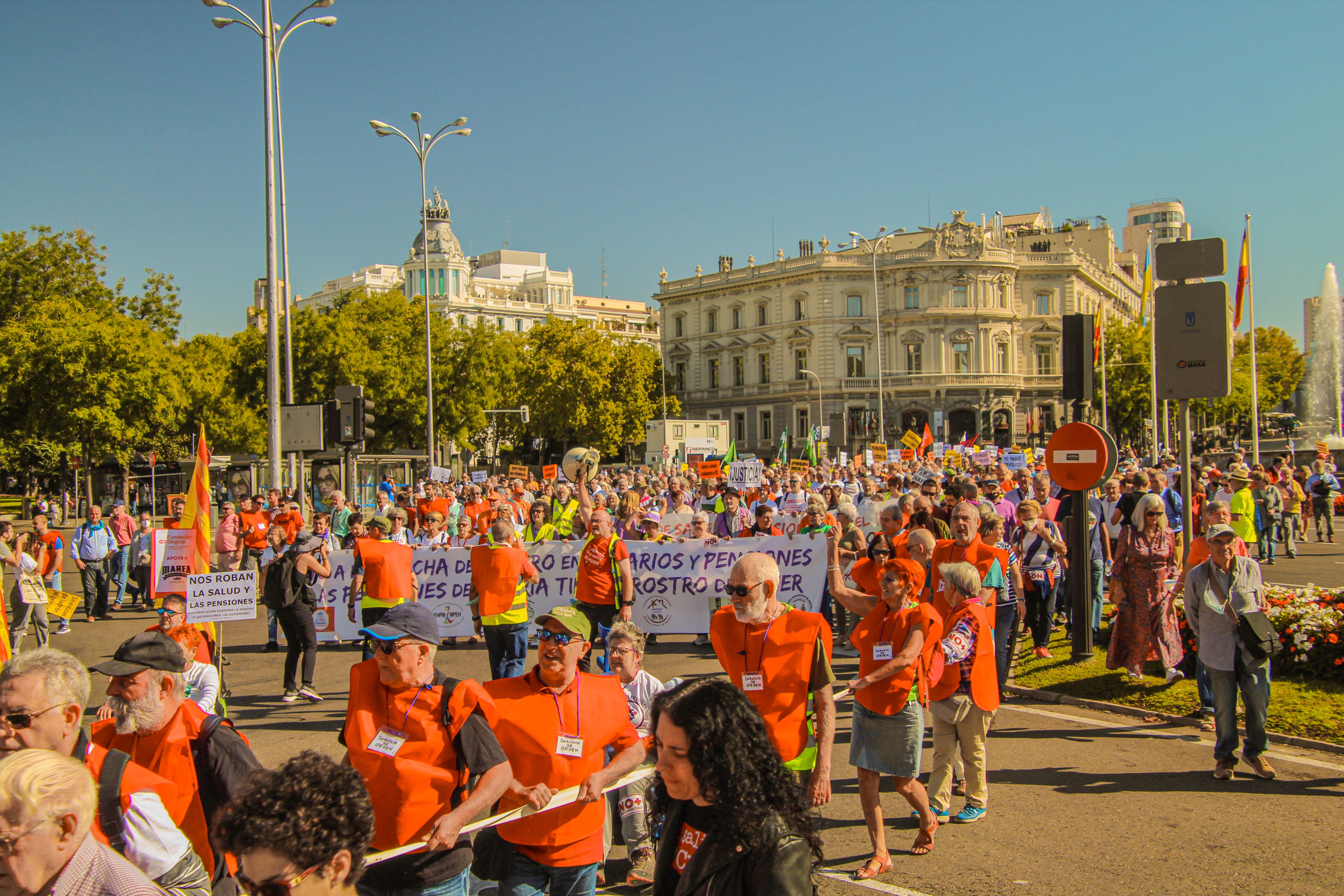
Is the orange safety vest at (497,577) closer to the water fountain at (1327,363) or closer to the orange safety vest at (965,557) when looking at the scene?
the orange safety vest at (965,557)

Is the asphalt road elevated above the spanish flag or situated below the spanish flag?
below

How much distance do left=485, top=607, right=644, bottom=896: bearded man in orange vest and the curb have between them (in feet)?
18.9

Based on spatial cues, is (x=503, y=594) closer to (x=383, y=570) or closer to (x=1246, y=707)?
(x=383, y=570)

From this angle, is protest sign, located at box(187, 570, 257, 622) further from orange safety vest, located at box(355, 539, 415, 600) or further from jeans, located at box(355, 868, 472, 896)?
jeans, located at box(355, 868, 472, 896)

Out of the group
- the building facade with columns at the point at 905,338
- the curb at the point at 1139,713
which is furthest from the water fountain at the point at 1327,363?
the curb at the point at 1139,713

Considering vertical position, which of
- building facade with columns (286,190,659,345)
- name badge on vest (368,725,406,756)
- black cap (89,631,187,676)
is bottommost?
name badge on vest (368,725,406,756)

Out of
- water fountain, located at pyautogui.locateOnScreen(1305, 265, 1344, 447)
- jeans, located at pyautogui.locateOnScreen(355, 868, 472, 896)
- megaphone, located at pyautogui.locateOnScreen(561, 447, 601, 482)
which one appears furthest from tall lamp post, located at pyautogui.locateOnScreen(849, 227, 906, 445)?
jeans, located at pyautogui.locateOnScreen(355, 868, 472, 896)

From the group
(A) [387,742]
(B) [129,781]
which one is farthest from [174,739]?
(A) [387,742]

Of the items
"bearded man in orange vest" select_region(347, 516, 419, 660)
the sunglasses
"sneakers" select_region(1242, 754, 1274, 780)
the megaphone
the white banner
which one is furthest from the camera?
the megaphone

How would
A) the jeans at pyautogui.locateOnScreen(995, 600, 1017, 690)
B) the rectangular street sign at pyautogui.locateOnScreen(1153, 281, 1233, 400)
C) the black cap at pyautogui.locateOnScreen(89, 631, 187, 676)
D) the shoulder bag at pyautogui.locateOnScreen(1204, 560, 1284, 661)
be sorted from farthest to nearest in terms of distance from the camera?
1. the rectangular street sign at pyautogui.locateOnScreen(1153, 281, 1233, 400)
2. the jeans at pyautogui.locateOnScreen(995, 600, 1017, 690)
3. the shoulder bag at pyautogui.locateOnScreen(1204, 560, 1284, 661)
4. the black cap at pyautogui.locateOnScreen(89, 631, 187, 676)

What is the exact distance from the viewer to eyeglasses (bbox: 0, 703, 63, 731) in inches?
127

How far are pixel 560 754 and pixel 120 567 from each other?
1583 cm

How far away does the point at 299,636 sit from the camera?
970cm

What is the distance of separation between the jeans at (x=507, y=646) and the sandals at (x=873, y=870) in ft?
12.8
